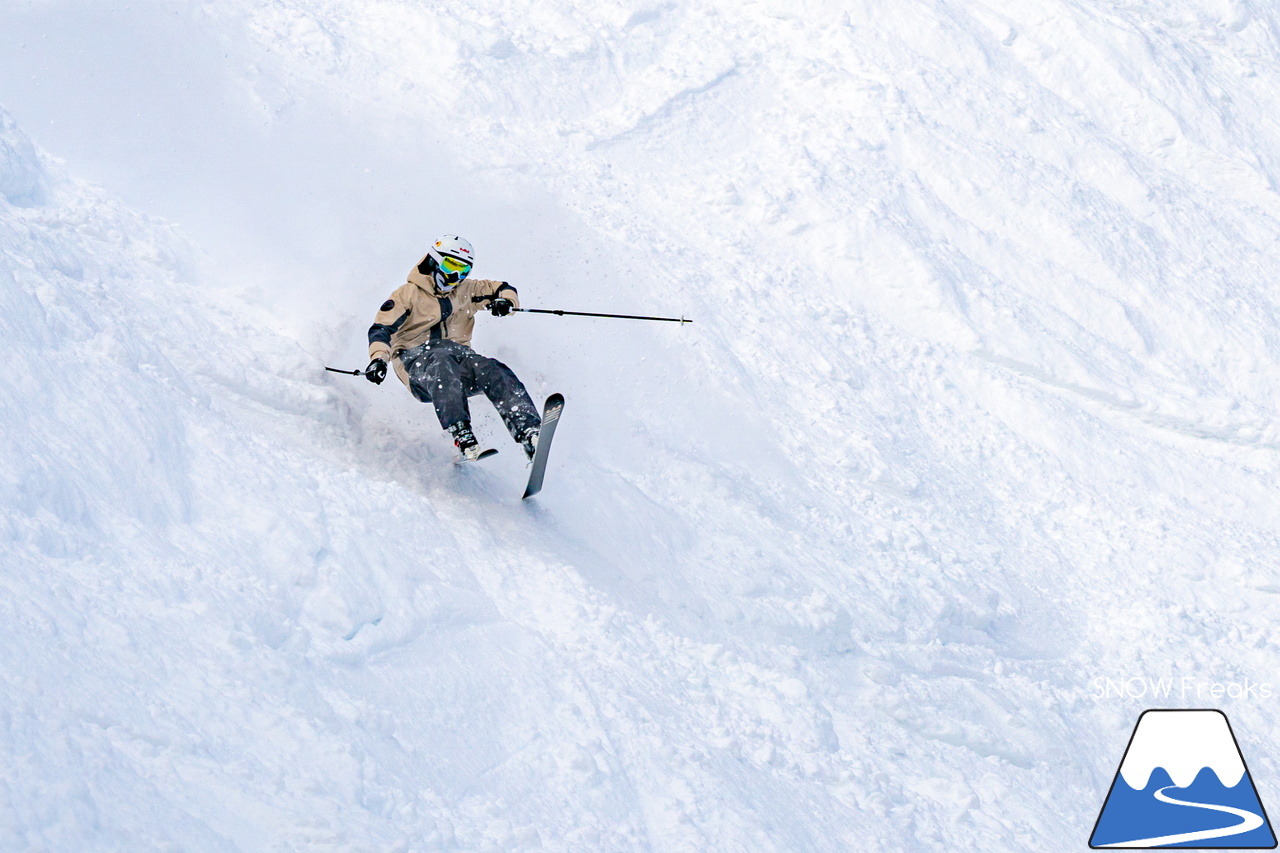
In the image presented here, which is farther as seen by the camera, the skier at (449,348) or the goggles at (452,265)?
the goggles at (452,265)

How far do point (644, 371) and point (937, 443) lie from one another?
129 inches

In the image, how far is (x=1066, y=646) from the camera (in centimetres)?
927

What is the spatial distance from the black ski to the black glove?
46.3 inches

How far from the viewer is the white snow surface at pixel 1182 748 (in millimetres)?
7891

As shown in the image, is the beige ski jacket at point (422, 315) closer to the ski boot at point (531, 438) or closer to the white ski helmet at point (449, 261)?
the white ski helmet at point (449, 261)

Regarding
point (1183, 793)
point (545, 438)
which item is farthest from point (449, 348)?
point (1183, 793)

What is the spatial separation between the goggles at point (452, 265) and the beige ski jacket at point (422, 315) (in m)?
0.19

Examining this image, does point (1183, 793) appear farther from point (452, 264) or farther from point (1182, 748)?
point (452, 264)

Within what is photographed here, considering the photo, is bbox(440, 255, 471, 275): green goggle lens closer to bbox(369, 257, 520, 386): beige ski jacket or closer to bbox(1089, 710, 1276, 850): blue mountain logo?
bbox(369, 257, 520, 386): beige ski jacket

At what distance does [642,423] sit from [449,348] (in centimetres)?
256

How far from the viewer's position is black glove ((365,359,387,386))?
7238 mm

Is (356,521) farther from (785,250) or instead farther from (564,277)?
(785,250)


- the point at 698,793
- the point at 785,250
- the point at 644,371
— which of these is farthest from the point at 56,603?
the point at 785,250

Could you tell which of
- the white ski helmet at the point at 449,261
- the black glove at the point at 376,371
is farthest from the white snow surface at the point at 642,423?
the white ski helmet at the point at 449,261
